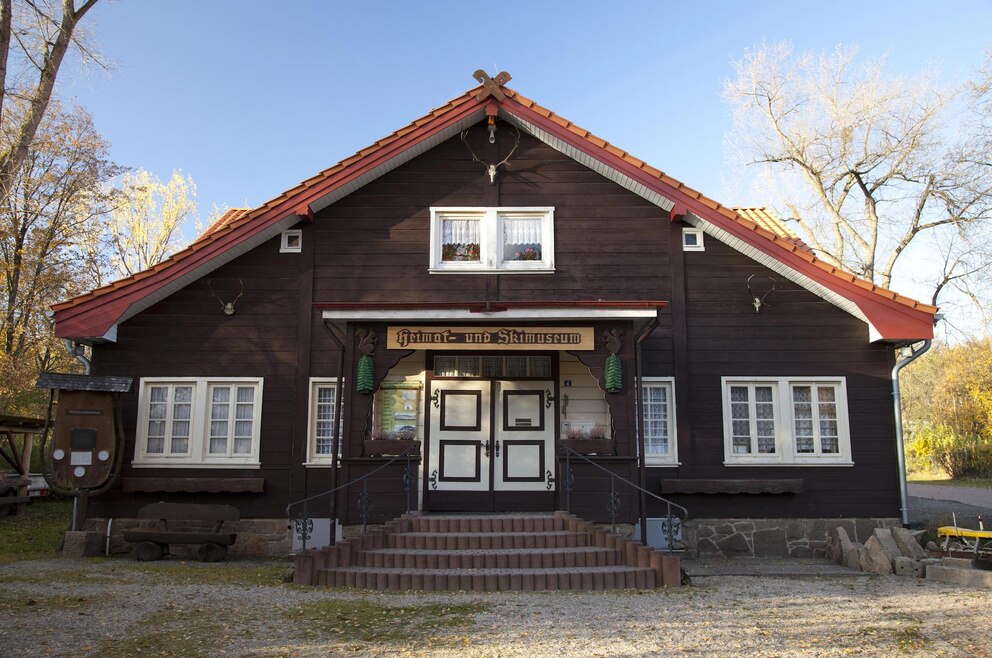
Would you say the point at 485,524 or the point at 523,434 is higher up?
the point at 523,434

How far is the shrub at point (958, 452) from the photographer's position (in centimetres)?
2650

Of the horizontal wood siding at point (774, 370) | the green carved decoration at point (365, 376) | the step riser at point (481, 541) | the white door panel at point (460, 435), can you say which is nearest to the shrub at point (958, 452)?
the horizontal wood siding at point (774, 370)

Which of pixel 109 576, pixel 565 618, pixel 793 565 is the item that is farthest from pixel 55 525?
pixel 793 565

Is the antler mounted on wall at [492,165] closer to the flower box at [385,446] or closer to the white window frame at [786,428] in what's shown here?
the flower box at [385,446]

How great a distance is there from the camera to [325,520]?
11.7 meters

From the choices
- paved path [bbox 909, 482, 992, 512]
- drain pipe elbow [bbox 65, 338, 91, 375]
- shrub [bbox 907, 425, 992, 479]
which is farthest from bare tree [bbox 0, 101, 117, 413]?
shrub [bbox 907, 425, 992, 479]

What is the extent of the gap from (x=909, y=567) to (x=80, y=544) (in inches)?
451

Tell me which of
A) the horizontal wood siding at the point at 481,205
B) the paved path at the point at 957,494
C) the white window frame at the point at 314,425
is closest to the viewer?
the white window frame at the point at 314,425

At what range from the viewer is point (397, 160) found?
12625 millimetres

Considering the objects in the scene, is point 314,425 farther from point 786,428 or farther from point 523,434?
point 786,428

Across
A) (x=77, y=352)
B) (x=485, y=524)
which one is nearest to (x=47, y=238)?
(x=77, y=352)

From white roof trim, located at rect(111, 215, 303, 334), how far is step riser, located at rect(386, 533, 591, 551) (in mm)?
5387

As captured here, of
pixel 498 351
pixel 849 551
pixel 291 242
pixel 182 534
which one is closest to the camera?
pixel 849 551

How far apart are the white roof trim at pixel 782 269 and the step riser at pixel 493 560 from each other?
18.6 feet
